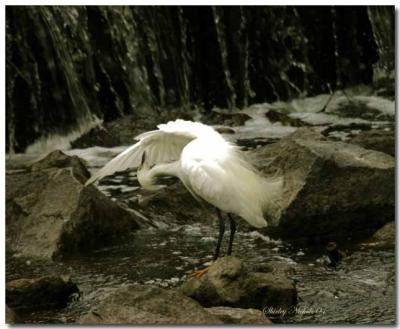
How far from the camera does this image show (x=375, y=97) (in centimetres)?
453

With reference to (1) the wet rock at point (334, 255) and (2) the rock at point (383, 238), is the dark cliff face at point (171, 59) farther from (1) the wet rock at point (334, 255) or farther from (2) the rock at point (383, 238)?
(1) the wet rock at point (334, 255)

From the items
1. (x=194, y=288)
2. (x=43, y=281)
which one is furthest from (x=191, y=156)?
(x=43, y=281)

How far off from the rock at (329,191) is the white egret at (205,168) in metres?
0.18

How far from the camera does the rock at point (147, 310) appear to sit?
2.53m

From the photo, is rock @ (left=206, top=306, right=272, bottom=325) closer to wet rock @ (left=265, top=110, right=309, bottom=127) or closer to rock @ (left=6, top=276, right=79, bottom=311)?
rock @ (left=6, top=276, right=79, bottom=311)

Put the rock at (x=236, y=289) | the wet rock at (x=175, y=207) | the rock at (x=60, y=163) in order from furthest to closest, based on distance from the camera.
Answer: the rock at (x=60, y=163), the wet rock at (x=175, y=207), the rock at (x=236, y=289)

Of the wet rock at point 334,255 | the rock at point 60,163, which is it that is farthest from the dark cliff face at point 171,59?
the wet rock at point 334,255

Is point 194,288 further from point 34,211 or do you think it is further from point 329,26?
→ point 329,26

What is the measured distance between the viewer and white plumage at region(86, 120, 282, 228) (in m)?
2.89

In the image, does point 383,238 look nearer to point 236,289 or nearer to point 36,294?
point 236,289

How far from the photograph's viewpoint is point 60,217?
11.3 ft

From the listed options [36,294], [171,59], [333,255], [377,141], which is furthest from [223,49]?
[36,294]

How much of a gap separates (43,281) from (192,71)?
2445mm

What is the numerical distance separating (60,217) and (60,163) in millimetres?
622
